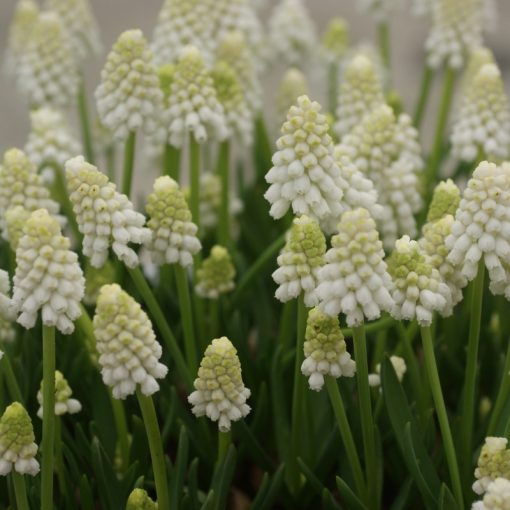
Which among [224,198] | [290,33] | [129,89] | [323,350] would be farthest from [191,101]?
[290,33]

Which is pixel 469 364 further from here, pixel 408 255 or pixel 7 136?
pixel 7 136

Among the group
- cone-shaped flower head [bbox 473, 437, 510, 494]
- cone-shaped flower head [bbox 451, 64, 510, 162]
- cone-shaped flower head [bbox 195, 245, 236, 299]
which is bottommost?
cone-shaped flower head [bbox 473, 437, 510, 494]

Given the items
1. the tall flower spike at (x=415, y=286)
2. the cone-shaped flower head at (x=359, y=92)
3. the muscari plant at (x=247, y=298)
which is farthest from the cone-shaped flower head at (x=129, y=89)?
the tall flower spike at (x=415, y=286)

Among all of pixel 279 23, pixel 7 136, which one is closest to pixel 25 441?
pixel 279 23

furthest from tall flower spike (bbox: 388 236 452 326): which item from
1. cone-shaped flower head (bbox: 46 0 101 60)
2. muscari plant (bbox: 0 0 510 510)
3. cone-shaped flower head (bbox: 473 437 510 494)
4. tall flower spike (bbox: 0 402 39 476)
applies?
cone-shaped flower head (bbox: 46 0 101 60)

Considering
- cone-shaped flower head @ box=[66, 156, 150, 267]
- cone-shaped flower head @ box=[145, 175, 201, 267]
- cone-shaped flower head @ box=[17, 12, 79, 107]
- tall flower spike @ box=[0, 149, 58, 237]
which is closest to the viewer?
cone-shaped flower head @ box=[66, 156, 150, 267]

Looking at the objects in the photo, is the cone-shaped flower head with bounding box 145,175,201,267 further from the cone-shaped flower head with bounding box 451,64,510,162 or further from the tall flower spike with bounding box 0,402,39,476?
the cone-shaped flower head with bounding box 451,64,510,162

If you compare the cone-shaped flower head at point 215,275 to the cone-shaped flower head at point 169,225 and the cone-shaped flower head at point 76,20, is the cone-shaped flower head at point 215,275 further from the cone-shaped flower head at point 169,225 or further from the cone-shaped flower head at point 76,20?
the cone-shaped flower head at point 76,20
